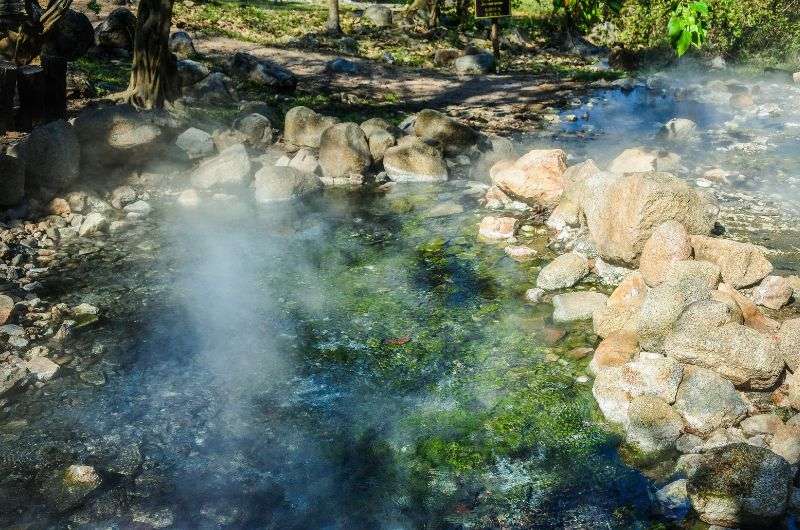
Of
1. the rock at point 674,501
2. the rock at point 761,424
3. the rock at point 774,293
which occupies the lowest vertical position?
the rock at point 674,501

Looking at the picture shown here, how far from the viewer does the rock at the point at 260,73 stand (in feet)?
50.6

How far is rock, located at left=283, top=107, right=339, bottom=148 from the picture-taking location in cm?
1189

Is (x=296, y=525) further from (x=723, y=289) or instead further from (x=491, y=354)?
(x=723, y=289)

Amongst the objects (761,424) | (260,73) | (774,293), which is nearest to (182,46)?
(260,73)

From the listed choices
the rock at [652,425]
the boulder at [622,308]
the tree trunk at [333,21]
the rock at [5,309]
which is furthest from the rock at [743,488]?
the tree trunk at [333,21]

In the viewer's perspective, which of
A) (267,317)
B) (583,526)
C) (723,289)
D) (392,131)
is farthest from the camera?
(392,131)

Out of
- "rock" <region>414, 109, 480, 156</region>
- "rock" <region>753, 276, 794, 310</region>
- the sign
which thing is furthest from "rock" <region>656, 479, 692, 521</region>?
the sign

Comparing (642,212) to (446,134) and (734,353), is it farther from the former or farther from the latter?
(446,134)

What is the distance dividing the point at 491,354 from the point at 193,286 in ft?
11.3

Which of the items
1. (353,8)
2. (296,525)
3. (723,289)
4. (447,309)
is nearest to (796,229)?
(723,289)

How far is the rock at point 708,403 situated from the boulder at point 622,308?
1029 millimetres

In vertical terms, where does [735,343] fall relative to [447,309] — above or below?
above

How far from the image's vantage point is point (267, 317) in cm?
685

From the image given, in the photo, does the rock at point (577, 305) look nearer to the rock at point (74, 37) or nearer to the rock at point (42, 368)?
the rock at point (42, 368)
